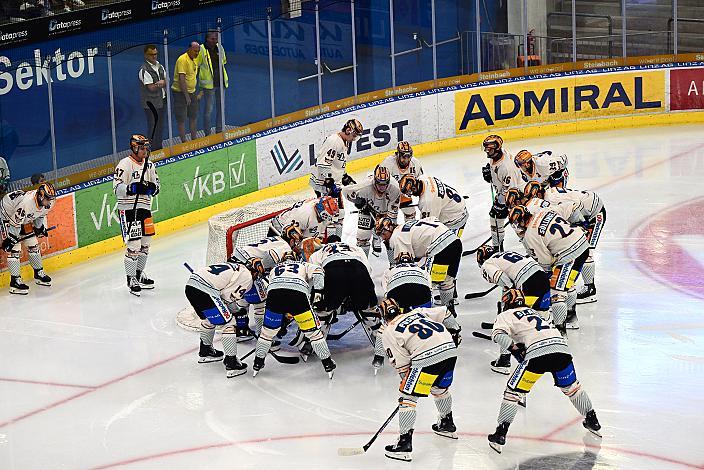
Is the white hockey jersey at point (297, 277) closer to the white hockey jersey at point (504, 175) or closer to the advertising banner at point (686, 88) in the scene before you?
the white hockey jersey at point (504, 175)

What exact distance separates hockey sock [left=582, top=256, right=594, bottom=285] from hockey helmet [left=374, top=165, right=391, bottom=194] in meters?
2.02

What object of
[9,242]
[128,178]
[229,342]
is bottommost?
[229,342]

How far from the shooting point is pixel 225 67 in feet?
51.9

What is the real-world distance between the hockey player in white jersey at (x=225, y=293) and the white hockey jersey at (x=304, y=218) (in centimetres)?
107

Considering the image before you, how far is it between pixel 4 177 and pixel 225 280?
3.95 meters

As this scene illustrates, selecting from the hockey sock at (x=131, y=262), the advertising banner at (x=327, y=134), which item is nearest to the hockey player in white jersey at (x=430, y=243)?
the hockey sock at (x=131, y=262)

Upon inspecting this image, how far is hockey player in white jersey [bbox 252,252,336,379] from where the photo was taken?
9773 millimetres

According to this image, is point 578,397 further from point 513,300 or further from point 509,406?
point 513,300

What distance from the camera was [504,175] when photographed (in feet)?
41.1

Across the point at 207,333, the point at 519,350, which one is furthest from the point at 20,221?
the point at 519,350

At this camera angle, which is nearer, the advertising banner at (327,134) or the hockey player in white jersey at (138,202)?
the hockey player in white jersey at (138,202)

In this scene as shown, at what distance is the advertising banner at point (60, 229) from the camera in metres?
13.3

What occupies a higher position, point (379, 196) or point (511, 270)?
point (379, 196)

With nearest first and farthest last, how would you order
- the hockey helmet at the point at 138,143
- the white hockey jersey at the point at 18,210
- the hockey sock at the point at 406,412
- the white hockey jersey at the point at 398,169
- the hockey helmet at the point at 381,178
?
the hockey sock at the point at 406,412 → the hockey helmet at the point at 381,178 → the hockey helmet at the point at 138,143 → the white hockey jersey at the point at 18,210 → the white hockey jersey at the point at 398,169
